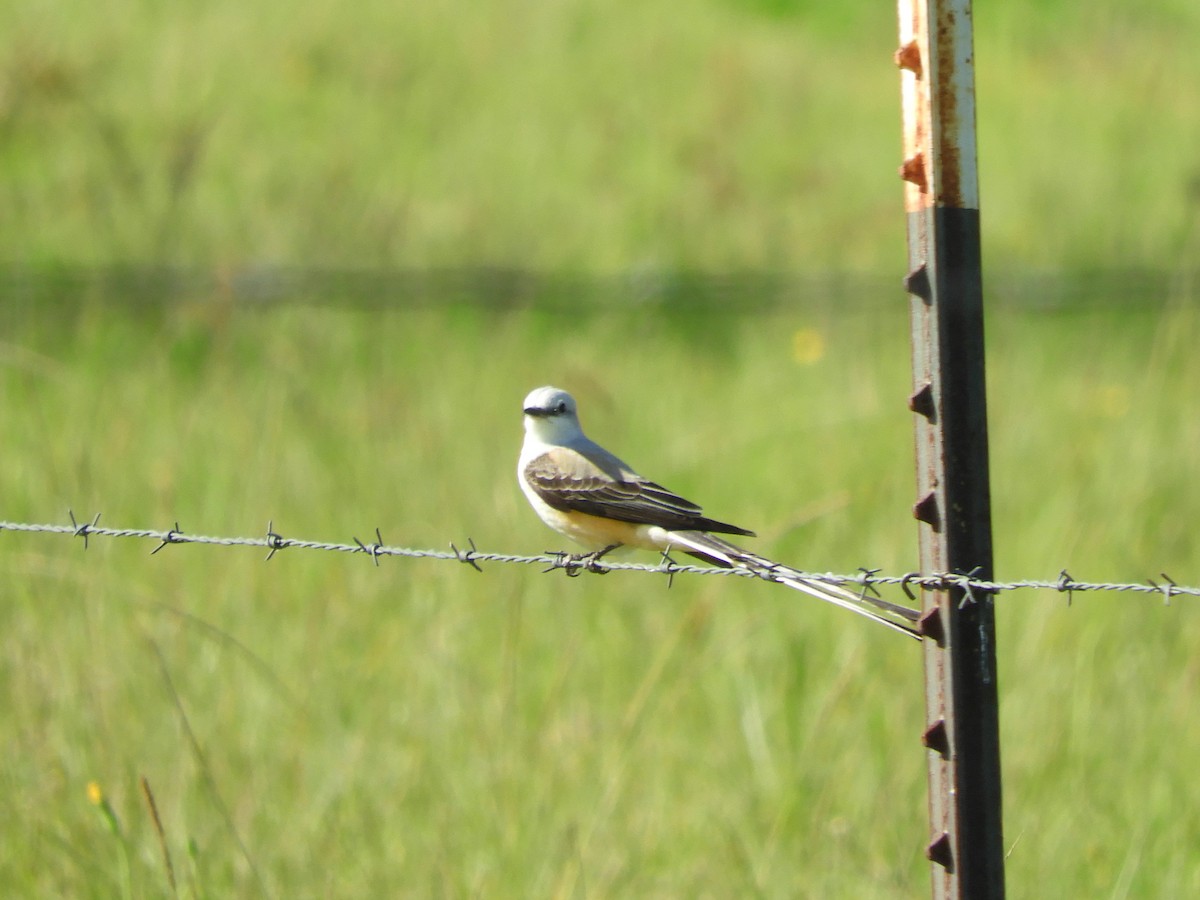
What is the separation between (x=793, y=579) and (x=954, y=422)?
0.37 m

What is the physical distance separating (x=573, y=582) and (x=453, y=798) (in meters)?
1.39

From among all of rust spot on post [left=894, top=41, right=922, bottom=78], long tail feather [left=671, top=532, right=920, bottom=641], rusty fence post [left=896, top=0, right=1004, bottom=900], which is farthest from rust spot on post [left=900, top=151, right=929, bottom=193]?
long tail feather [left=671, top=532, right=920, bottom=641]

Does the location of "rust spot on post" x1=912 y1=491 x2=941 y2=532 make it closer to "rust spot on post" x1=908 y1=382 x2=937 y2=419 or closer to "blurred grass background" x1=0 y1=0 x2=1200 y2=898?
"rust spot on post" x1=908 y1=382 x2=937 y2=419

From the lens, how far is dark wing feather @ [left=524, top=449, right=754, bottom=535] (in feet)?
10.3

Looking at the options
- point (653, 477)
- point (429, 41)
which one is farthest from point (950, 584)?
point (429, 41)

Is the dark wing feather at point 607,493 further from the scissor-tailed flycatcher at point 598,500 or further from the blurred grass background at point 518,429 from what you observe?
the blurred grass background at point 518,429

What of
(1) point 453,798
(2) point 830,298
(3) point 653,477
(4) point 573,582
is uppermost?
(2) point 830,298

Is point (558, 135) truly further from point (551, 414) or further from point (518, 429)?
point (551, 414)

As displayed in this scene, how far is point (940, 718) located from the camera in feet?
7.45

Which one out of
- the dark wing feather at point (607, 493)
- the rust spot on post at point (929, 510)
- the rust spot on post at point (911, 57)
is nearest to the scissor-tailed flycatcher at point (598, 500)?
the dark wing feather at point (607, 493)

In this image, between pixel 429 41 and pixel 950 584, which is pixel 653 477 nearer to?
pixel 950 584

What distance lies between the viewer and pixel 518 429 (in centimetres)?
659

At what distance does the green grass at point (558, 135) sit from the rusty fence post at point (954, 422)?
6578 millimetres

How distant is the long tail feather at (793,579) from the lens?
7.35ft
